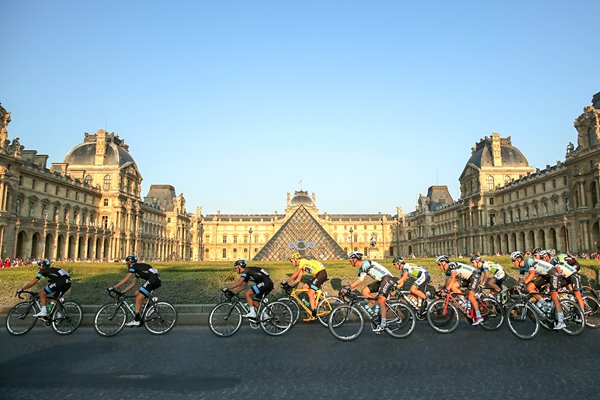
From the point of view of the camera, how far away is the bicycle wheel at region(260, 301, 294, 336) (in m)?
10.0

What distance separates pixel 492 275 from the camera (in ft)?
39.3

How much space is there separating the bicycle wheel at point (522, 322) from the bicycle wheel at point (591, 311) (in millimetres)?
1540

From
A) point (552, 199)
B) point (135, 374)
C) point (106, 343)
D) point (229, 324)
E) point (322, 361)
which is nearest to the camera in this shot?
point (135, 374)

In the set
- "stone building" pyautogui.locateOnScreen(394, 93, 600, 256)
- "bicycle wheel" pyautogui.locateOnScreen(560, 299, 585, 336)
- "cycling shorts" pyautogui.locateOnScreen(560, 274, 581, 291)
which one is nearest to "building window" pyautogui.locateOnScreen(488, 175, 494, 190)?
"stone building" pyautogui.locateOnScreen(394, 93, 600, 256)

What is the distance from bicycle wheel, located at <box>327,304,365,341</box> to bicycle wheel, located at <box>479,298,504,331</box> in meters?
3.08

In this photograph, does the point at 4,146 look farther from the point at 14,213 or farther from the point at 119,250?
the point at 119,250

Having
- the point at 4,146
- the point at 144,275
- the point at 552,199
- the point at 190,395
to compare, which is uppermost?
the point at 4,146

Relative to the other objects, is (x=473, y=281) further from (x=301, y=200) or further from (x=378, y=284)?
(x=301, y=200)

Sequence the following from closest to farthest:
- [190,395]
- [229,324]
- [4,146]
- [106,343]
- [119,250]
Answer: [190,395]
[106,343]
[229,324]
[4,146]
[119,250]

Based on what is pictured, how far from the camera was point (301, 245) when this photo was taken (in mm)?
45688

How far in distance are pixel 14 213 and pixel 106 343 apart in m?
44.5

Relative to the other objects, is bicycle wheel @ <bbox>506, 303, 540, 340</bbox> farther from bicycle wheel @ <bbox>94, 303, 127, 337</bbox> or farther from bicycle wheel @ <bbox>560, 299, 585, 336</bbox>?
bicycle wheel @ <bbox>94, 303, 127, 337</bbox>

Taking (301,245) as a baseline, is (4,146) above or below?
above

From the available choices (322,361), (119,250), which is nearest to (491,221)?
(119,250)
